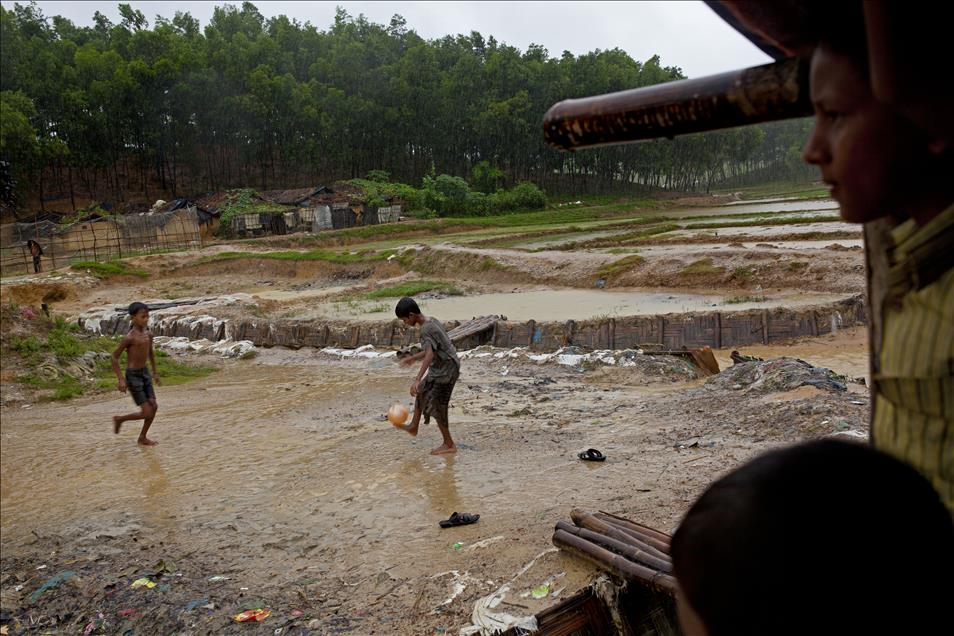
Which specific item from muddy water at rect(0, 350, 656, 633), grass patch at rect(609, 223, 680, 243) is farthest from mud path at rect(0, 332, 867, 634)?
grass patch at rect(609, 223, 680, 243)

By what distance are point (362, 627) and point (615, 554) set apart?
63.0 inches

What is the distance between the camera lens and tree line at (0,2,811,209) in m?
49.3

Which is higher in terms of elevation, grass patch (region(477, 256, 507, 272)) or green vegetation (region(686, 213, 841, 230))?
green vegetation (region(686, 213, 841, 230))

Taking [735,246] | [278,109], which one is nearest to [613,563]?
[735,246]

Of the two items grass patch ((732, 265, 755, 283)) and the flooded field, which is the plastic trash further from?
grass patch ((732, 265, 755, 283))

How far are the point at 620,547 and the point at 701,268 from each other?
639 inches

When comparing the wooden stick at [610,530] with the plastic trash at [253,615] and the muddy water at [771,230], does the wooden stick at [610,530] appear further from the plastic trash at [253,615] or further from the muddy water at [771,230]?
the muddy water at [771,230]

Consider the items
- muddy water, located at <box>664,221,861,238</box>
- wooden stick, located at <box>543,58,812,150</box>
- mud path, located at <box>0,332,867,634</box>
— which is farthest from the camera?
muddy water, located at <box>664,221,861,238</box>

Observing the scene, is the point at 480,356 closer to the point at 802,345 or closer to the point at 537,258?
the point at 802,345

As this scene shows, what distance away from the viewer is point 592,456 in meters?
7.01

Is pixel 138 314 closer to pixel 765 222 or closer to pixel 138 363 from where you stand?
pixel 138 363

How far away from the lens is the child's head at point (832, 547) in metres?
0.78

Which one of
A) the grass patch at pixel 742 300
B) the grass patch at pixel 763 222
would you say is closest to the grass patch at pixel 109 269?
the grass patch at pixel 763 222

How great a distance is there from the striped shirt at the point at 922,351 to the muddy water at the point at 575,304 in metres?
14.2
